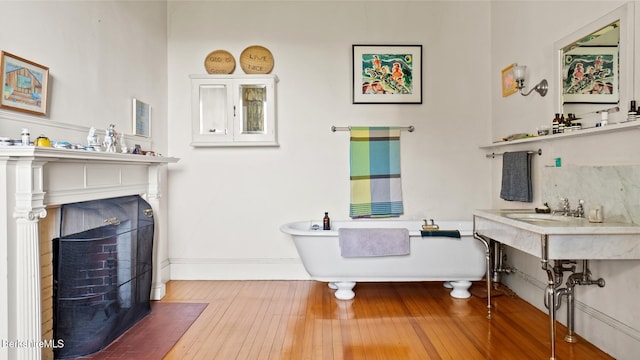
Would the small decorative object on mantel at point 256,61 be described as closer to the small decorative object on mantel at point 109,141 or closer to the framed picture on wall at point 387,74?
the framed picture on wall at point 387,74

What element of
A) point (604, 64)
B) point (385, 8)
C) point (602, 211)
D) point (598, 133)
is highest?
point (385, 8)

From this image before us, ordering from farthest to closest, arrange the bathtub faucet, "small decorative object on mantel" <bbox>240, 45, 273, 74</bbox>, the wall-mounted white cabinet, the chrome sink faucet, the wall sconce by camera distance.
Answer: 1. "small decorative object on mantel" <bbox>240, 45, 273, 74</bbox>
2. the wall-mounted white cabinet
3. the bathtub faucet
4. the wall sconce
5. the chrome sink faucet

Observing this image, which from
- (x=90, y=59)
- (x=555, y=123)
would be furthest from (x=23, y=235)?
(x=555, y=123)

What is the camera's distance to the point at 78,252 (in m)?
1.99

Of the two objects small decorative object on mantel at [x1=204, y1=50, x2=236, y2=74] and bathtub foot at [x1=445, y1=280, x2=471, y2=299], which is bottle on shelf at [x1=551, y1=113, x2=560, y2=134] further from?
small decorative object on mantel at [x1=204, y1=50, x2=236, y2=74]

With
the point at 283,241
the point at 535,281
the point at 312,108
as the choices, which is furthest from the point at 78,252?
the point at 535,281

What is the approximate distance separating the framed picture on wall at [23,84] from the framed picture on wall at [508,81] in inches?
132

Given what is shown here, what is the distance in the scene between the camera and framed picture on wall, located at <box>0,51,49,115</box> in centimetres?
170

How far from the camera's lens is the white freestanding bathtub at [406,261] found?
2.81 m

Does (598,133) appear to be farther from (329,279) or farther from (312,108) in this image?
(312,108)

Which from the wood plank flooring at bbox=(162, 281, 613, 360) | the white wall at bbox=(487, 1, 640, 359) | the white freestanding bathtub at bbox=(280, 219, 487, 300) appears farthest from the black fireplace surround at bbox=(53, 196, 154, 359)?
the white wall at bbox=(487, 1, 640, 359)

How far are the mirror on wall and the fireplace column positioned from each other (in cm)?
307

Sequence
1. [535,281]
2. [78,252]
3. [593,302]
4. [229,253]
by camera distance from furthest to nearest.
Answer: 1. [229,253]
2. [535,281]
3. [593,302]
4. [78,252]

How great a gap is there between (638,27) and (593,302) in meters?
1.60
